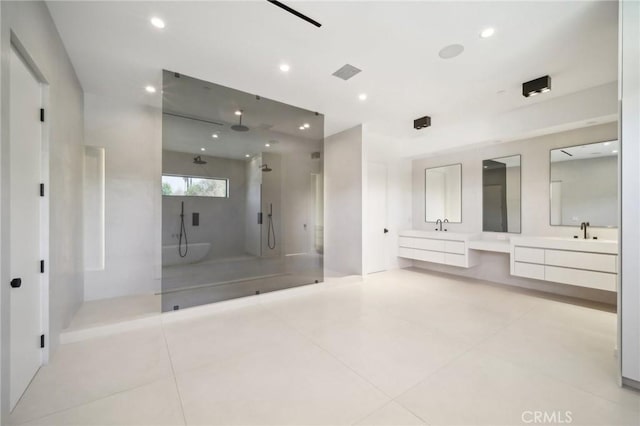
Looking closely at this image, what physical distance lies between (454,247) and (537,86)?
9.35 feet

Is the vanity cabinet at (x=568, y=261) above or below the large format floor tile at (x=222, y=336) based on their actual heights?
above

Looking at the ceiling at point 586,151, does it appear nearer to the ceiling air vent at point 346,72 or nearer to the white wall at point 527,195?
the white wall at point 527,195

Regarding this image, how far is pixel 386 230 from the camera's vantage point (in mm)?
5852

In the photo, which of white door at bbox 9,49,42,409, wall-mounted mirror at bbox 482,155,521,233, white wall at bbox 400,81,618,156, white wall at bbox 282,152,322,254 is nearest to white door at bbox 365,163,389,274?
white wall at bbox 400,81,618,156

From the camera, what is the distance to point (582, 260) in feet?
11.8

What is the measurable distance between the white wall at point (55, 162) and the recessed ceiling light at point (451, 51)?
140 inches

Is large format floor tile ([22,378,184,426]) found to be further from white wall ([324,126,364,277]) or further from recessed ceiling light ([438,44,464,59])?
recessed ceiling light ([438,44,464,59])

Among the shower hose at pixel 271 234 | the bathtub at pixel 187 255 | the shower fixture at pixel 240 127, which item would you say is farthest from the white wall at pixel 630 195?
the bathtub at pixel 187 255

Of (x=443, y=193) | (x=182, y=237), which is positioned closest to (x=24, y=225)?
(x=182, y=237)

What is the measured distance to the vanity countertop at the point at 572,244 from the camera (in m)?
3.41

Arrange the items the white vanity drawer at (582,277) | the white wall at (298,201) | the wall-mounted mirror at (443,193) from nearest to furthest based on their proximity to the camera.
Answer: the white vanity drawer at (582,277)
the white wall at (298,201)
the wall-mounted mirror at (443,193)

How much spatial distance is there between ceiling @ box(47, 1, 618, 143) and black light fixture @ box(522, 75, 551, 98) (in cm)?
10

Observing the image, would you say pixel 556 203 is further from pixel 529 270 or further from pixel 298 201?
pixel 298 201

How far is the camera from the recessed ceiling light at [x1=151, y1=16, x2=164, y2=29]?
95.3 inches
